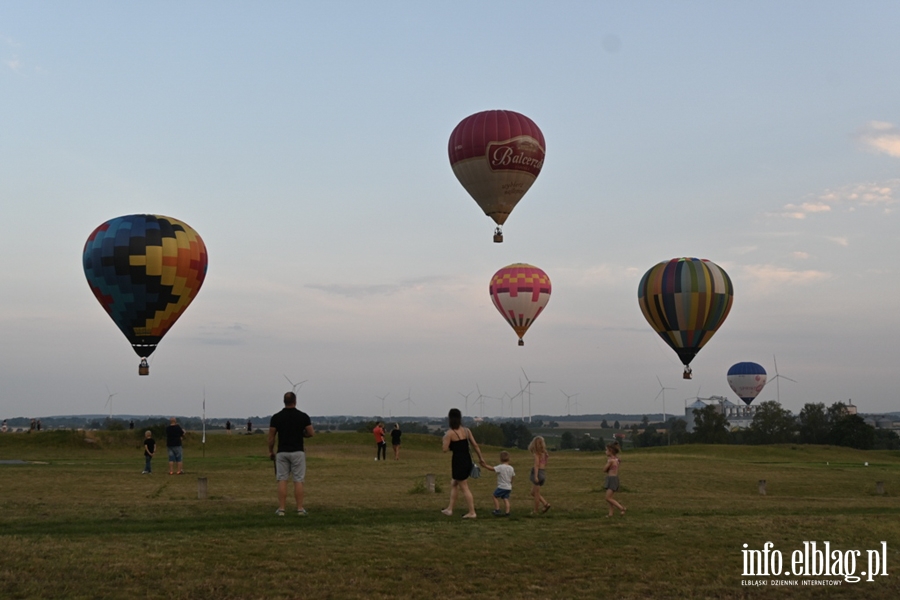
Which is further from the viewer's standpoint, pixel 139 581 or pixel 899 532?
pixel 899 532

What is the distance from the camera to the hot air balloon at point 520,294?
77562mm

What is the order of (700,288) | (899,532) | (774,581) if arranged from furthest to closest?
(700,288) < (899,532) < (774,581)

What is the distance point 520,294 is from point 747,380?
7187 centimetres

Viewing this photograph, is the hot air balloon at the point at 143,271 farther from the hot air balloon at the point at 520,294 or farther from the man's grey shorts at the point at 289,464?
the hot air balloon at the point at 520,294

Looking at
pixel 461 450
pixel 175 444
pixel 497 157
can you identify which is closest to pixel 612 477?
pixel 461 450

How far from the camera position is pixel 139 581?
1438 cm

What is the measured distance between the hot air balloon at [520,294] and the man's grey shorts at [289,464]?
5872cm

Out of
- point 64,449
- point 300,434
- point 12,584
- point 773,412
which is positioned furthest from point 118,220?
point 773,412

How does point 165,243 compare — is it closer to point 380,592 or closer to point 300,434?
point 300,434

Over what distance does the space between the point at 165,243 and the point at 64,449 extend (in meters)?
22.1

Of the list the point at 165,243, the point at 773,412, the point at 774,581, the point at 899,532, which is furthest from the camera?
the point at 773,412

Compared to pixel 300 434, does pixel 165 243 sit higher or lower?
higher

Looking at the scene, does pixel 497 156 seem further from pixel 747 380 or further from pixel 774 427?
pixel 774 427

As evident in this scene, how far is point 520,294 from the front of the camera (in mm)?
77375
